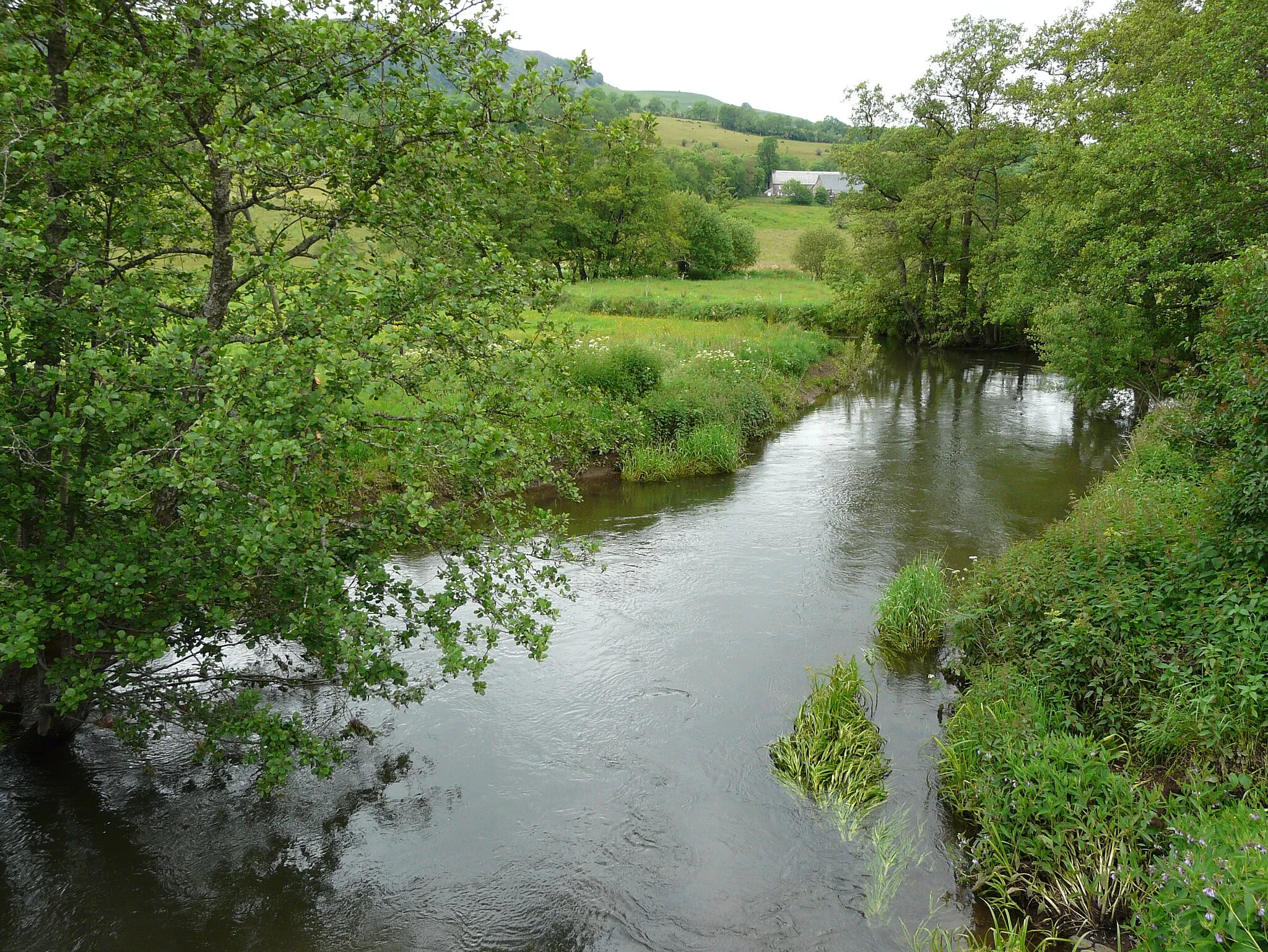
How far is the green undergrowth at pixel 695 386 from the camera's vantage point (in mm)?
18922

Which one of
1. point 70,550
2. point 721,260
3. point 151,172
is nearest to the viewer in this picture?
point 70,550

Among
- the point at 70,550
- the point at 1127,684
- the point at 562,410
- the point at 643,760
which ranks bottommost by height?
the point at 643,760

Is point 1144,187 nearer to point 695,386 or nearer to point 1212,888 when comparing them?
point 695,386

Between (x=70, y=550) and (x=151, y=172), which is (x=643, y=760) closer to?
(x=70, y=550)

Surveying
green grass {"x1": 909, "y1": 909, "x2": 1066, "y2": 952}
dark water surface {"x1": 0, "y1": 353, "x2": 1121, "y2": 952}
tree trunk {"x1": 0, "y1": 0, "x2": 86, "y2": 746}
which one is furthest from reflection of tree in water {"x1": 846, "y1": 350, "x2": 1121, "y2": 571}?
tree trunk {"x1": 0, "y1": 0, "x2": 86, "y2": 746}

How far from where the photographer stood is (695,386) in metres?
21.1

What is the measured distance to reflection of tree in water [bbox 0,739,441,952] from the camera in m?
6.08

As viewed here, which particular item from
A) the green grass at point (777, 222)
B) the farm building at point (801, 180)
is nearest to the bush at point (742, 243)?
the green grass at point (777, 222)

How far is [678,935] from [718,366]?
18.6 m

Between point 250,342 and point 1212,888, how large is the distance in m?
7.83

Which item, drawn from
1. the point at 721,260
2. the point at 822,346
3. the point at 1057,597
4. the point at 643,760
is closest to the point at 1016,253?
the point at 822,346

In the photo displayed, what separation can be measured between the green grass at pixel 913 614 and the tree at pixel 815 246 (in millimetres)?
59214

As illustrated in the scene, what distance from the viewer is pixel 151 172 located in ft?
20.7

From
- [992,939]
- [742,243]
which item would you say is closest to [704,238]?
[742,243]
